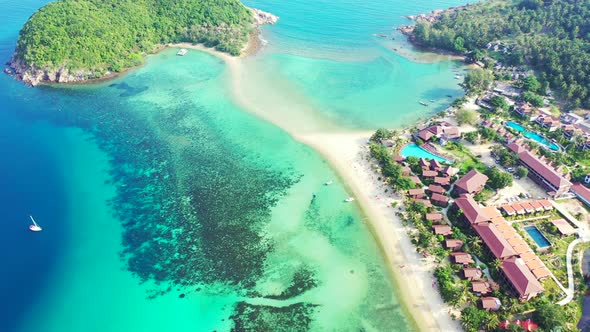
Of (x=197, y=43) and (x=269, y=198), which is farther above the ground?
(x=197, y=43)

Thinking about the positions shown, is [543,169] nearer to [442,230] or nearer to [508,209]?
[508,209]

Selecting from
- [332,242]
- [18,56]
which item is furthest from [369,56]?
[18,56]

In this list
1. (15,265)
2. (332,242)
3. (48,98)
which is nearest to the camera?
(15,265)

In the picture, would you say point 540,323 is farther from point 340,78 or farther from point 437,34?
point 437,34

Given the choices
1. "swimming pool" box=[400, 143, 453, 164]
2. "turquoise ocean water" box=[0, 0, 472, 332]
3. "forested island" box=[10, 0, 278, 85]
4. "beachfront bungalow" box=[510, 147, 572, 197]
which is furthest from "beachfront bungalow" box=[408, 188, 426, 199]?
"forested island" box=[10, 0, 278, 85]

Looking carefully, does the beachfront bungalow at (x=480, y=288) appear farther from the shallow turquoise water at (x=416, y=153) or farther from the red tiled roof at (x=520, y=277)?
the shallow turquoise water at (x=416, y=153)

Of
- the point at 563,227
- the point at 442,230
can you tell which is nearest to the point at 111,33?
the point at 442,230

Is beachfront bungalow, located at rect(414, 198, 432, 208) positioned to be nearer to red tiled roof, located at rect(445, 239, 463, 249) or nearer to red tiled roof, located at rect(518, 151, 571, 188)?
red tiled roof, located at rect(445, 239, 463, 249)
